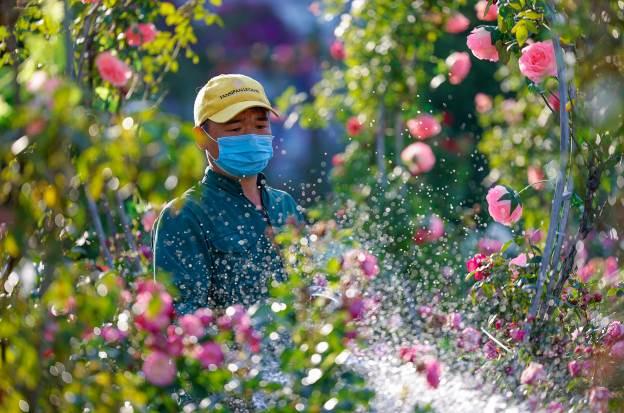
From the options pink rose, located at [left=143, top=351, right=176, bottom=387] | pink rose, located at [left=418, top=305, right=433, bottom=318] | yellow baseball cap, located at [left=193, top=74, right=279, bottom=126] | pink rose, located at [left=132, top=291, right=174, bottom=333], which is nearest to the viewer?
pink rose, located at [left=132, top=291, right=174, bottom=333]

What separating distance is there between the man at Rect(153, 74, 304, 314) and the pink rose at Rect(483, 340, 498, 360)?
60cm

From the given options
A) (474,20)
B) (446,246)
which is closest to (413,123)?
(446,246)

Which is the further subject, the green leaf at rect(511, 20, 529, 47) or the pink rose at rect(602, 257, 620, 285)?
the pink rose at rect(602, 257, 620, 285)

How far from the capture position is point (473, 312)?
3.00m

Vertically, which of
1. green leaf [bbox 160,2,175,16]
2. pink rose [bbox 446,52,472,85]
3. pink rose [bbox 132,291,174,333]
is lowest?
pink rose [bbox 446,52,472,85]

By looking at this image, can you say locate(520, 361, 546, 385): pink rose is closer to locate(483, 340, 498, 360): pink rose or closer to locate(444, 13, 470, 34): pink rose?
locate(483, 340, 498, 360): pink rose

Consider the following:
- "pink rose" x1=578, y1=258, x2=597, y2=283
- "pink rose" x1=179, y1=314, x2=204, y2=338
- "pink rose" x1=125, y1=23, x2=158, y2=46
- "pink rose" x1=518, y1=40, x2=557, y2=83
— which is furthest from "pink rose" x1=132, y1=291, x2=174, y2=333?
"pink rose" x1=125, y1=23, x2=158, y2=46

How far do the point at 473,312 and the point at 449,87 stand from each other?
5.18 m

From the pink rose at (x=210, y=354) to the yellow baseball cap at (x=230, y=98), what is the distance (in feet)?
4.29

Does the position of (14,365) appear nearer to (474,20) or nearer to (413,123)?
(413,123)

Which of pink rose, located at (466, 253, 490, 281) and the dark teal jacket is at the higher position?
the dark teal jacket

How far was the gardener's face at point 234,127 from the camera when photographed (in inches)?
121

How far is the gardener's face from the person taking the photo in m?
3.06

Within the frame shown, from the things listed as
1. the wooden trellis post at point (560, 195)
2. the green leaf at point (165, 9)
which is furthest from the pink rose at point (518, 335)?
the green leaf at point (165, 9)
